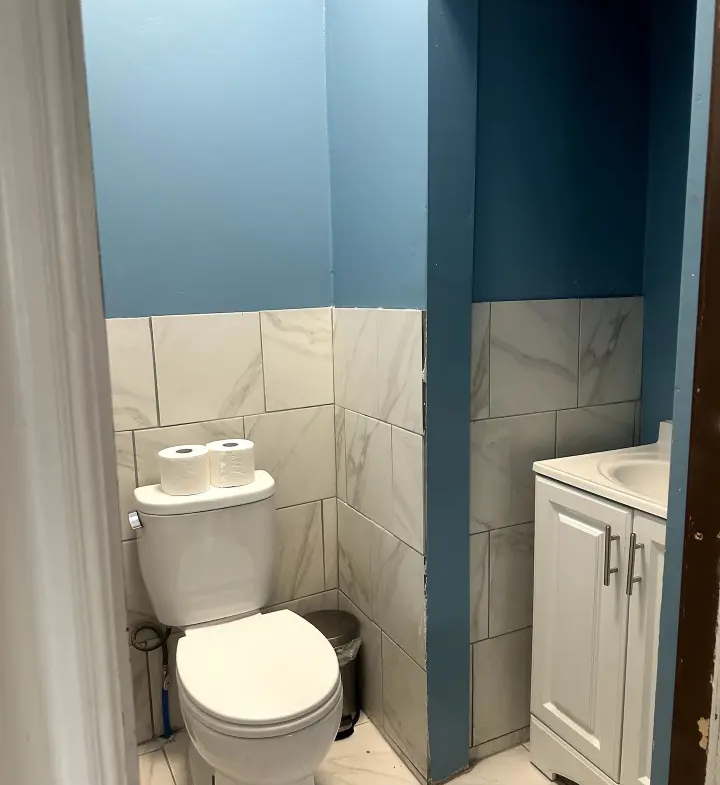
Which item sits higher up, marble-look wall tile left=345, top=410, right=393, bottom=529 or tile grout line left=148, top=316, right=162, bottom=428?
tile grout line left=148, top=316, right=162, bottom=428

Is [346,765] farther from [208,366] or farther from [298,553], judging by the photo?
[208,366]

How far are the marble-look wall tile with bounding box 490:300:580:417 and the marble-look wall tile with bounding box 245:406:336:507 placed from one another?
1.88 ft

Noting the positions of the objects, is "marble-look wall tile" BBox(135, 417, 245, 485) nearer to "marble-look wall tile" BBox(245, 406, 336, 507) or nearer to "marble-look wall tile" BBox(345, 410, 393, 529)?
"marble-look wall tile" BBox(245, 406, 336, 507)

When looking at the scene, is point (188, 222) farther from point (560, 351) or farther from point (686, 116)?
point (686, 116)

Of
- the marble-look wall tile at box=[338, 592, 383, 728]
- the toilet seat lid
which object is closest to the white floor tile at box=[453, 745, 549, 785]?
the marble-look wall tile at box=[338, 592, 383, 728]

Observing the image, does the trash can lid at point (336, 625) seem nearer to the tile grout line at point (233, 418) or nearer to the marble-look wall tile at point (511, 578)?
the marble-look wall tile at point (511, 578)

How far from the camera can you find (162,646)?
191 cm

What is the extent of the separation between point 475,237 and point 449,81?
14.0 inches

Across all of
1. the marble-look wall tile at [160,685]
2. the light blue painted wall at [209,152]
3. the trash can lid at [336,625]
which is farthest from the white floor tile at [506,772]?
the light blue painted wall at [209,152]

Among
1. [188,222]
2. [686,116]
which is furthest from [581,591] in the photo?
[188,222]

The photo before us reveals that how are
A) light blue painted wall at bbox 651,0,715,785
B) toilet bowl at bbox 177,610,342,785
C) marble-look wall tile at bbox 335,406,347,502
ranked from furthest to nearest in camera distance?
marble-look wall tile at bbox 335,406,347,502, toilet bowl at bbox 177,610,342,785, light blue painted wall at bbox 651,0,715,785

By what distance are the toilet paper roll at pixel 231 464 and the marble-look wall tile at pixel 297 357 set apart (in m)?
0.23

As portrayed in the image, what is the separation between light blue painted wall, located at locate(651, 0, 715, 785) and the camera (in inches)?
31.4

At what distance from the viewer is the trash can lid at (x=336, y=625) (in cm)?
194
